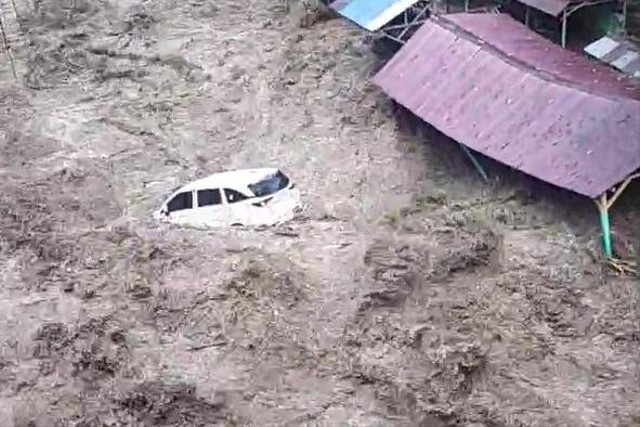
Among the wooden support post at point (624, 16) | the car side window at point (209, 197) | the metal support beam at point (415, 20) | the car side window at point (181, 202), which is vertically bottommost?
the car side window at point (181, 202)

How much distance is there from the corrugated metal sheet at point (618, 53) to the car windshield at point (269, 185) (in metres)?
6.06

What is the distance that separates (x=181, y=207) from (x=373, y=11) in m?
6.41

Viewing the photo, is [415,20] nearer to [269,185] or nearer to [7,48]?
[269,185]

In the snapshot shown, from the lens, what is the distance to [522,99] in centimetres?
1517

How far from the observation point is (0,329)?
1342 centimetres

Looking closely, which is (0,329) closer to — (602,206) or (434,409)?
(434,409)

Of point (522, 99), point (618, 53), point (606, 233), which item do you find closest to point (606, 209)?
point (606, 233)

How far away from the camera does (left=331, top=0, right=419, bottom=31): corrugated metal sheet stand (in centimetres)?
1888

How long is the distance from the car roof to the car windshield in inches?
2.5

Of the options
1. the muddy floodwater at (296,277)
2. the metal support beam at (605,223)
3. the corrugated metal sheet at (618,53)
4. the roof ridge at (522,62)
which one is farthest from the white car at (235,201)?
the corrugated metal sheet at (618,53)

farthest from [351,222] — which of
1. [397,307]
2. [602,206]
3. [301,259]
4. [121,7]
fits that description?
[121,7]

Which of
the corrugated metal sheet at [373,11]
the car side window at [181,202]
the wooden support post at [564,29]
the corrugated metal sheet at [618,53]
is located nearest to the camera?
the car side window at [181,202]

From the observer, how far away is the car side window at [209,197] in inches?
594

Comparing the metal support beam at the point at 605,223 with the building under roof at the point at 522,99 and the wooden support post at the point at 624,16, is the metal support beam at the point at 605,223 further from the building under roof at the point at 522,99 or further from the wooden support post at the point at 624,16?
the wooden support post at the point at 624,16
